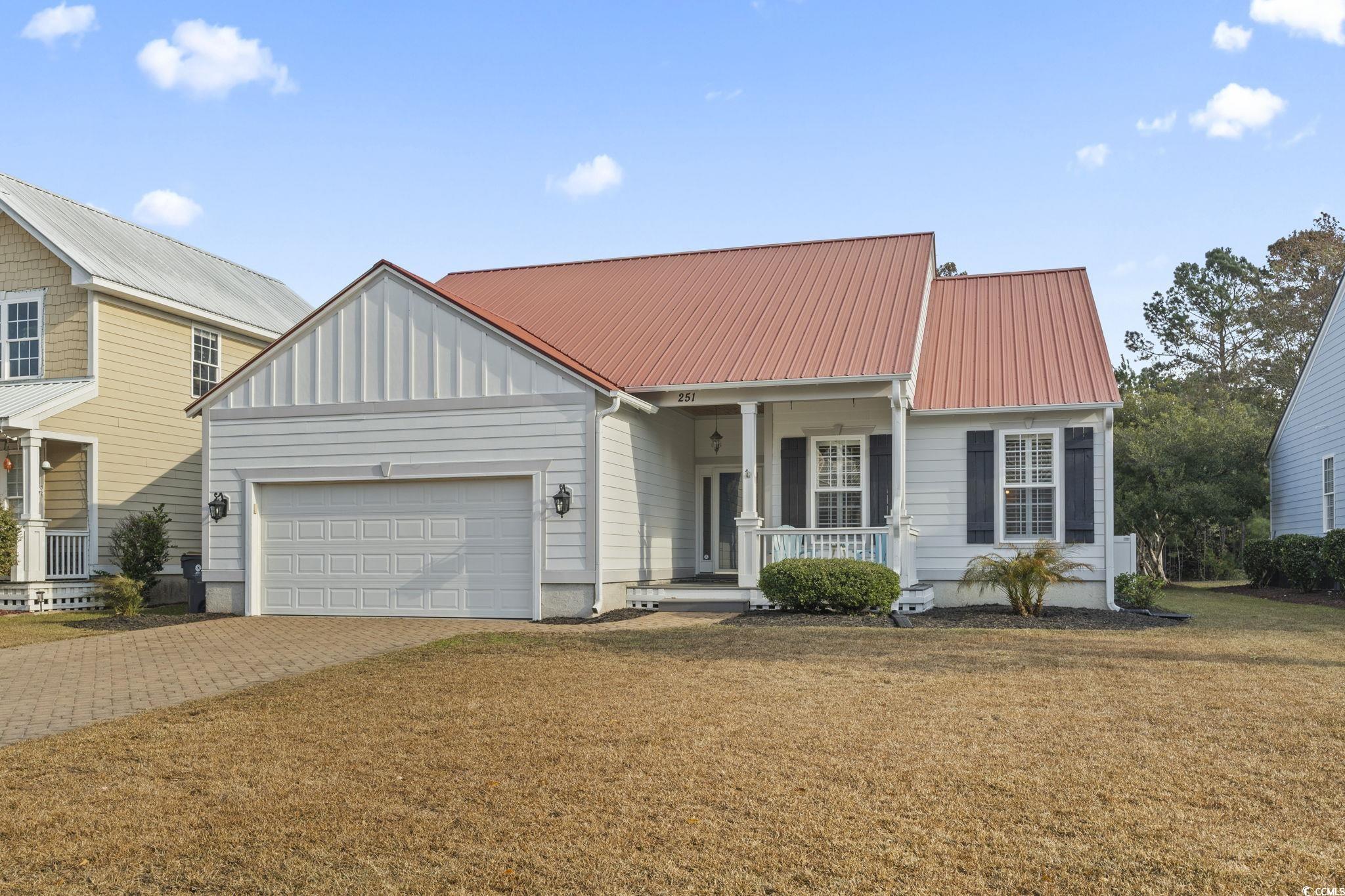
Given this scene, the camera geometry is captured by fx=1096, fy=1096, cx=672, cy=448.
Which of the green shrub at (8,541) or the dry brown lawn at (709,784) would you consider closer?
the dry brown lawn at (709,784)

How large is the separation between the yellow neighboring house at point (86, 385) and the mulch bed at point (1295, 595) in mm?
19089

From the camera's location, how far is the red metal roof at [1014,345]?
54.1 ft

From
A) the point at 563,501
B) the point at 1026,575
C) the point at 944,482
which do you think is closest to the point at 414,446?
the point at 563,501

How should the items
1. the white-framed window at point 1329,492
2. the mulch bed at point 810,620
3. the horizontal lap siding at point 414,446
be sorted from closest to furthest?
the mulch bed at point 810,620, the horizontal lap siding at point 414,446, the white-framed window at point 1329,492

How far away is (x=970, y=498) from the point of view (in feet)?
54.2

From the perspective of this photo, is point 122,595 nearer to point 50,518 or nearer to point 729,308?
point 50,518

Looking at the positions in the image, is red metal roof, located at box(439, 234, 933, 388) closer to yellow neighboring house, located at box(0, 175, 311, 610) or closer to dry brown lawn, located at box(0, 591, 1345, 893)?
yellow neighboring house, located at box(0, 175, 311, 610)

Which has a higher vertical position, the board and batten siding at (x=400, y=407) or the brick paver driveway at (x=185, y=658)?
the board and batten siding at (x=400, y=407)

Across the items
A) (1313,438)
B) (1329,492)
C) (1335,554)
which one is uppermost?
(1313,438)

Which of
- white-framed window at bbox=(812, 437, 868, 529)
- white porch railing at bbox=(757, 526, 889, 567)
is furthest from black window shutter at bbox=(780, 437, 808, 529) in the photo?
white porch railing at bbox=(757, 526, 889, 567)

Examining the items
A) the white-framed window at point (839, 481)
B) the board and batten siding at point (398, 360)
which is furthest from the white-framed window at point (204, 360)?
the white-framed window at point (839, 481)

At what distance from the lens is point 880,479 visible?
55.3 feet

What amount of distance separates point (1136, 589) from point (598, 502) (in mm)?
8099

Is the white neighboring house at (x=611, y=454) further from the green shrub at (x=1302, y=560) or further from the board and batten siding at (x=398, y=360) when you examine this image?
the green shrub at (x=1302, y=560)
